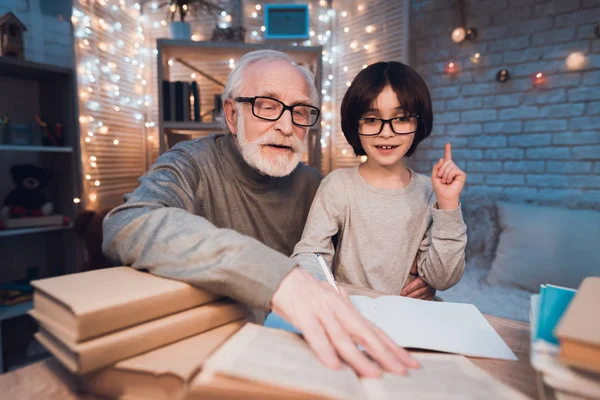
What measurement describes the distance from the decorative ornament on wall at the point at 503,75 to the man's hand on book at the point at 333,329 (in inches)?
95.9

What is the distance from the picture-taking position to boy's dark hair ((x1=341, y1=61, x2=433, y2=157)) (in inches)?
42.6

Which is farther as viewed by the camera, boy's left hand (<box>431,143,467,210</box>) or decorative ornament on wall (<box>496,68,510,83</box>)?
decorative ornament on wall (<box>496,68,510,83</box>)

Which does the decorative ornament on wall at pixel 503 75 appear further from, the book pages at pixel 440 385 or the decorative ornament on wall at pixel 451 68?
the book pages at pixel 440 385

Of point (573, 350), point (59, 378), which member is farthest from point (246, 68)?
point (573, 350)

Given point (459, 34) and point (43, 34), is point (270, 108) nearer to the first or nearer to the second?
point (459, 34)

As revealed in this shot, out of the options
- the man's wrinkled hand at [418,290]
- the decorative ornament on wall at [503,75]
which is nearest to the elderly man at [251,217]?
the man's wrinkled hand at [418,290]

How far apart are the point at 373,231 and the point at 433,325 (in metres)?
0.57

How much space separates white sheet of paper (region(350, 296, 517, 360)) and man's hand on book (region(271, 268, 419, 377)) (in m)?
0.09

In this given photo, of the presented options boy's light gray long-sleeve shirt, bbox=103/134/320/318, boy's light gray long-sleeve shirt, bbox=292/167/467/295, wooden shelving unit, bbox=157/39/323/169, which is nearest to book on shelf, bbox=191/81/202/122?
wooden shelving unit, bbox=157/39/323/169

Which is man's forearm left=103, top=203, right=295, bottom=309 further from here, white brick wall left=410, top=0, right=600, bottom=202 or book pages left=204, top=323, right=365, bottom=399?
white brick wall left=410, top=0, right=600, bottom=202

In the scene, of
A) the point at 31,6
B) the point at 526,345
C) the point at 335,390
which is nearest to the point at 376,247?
the point at 526,345

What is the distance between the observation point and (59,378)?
1.58 feet

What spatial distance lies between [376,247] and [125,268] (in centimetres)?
79

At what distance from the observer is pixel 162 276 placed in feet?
1.93
